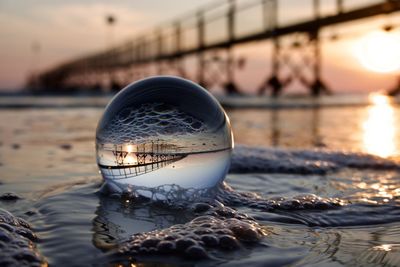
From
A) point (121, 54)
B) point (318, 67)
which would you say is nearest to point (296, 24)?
point (318, 67)

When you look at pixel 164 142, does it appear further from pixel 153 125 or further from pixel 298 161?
pixel 298 161

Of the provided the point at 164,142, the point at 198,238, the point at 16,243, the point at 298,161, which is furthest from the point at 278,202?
the point at 298,161

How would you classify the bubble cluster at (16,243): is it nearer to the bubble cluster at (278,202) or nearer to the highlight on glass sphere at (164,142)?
the highlight on glass sphere at (164,142)

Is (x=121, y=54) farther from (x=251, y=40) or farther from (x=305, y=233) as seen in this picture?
(x=305, y=233)

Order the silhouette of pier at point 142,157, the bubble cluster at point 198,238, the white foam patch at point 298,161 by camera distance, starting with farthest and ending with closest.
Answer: the white foam patch at point 298,161
the silhouette of pier at point 142,157
the bubble cluster at point 198,238

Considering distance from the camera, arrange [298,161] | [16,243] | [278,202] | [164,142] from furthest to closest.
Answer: [298,161] → [278,202] → [164,142] → [16,243]

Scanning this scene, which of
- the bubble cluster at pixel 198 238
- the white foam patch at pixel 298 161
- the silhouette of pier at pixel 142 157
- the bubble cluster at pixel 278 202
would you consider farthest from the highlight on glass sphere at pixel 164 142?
the white foam patch at pixel 298 161
